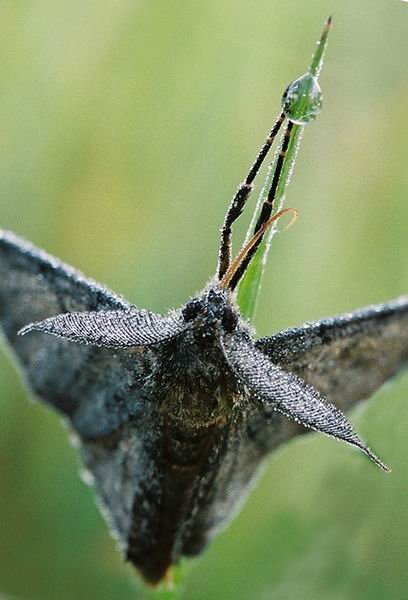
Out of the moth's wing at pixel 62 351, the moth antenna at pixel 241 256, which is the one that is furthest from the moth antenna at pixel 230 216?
the moth's wing at pixel 62 351

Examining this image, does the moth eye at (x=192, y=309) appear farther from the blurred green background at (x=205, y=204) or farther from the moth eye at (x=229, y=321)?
the blurred green background at (x=205, y=204)

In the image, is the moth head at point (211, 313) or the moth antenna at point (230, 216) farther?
the moth antenna at point (230, 216)

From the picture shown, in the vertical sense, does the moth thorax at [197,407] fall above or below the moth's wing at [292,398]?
above

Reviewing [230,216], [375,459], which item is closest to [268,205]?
[230,216]

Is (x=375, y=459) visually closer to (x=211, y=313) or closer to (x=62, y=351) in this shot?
(x=211, y=313)

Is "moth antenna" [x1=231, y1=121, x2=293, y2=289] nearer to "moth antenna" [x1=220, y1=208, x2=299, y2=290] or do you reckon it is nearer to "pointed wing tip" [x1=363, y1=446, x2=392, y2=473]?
"moth antenna" [x1=220, y1=208, x2=299, y2=290]

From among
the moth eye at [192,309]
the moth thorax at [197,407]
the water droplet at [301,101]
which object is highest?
the water droplet at [301,101]

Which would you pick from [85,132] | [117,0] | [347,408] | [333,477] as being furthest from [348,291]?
[117,0]

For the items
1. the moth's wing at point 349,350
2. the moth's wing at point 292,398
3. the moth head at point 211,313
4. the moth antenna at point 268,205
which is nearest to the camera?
the moth's wing at point 292,398
